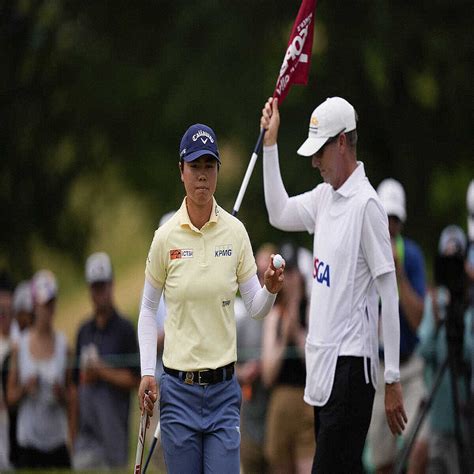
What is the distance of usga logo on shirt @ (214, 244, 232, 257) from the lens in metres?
6.20

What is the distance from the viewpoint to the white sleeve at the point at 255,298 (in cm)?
624

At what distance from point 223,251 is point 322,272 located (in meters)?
0.65

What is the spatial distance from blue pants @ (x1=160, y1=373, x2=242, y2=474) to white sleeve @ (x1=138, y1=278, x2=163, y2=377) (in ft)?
0.56

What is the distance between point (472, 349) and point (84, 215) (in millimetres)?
9134

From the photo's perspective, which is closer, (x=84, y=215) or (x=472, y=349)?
(x=472, y=349)

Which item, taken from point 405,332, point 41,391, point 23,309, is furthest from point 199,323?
point 23,309

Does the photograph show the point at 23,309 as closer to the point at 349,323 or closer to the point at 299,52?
the point at 299,52

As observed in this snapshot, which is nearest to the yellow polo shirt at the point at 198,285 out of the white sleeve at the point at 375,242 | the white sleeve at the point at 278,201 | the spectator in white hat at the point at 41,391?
the white sleeve at the point at 375,242

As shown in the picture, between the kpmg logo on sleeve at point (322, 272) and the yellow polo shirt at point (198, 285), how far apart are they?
1.67 ft

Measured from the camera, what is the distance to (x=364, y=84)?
15.0 metres

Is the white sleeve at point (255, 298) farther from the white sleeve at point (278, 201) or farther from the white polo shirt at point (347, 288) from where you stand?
the white sleeve at point (278, 201)

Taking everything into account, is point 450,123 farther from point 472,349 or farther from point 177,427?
point 177,427

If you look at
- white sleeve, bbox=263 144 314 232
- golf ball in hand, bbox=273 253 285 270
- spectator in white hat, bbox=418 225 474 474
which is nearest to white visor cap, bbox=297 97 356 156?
white sleeve, bbox=263 144 314 232

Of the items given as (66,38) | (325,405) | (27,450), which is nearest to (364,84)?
(66,38)
